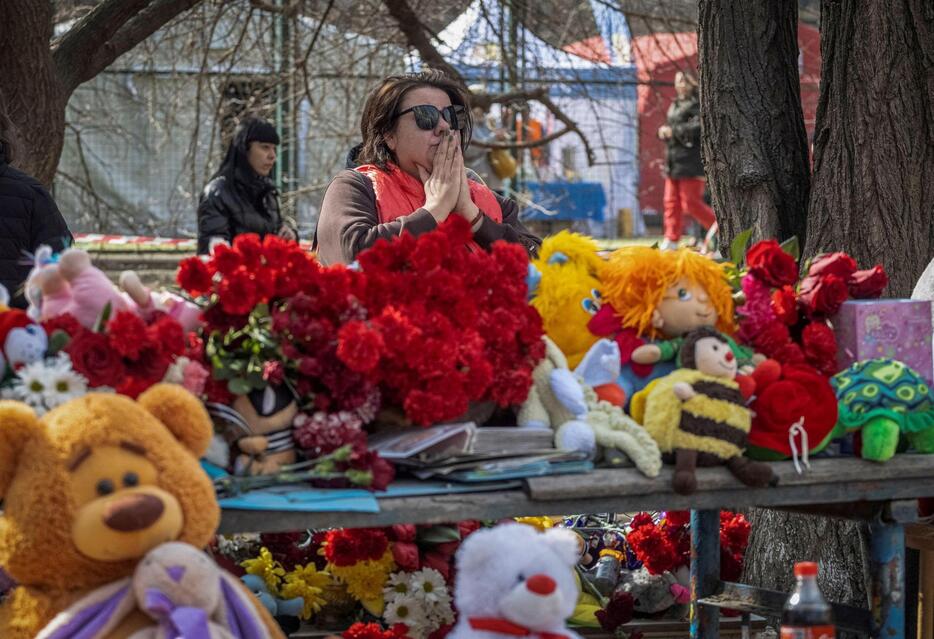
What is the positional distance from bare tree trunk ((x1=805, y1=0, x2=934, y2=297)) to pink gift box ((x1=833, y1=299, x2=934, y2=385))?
102 centimetres

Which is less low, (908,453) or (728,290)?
(728,290)

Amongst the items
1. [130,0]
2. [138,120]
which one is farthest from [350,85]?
[138,120]

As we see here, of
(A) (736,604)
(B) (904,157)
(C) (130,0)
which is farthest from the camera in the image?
(C) (130,0)

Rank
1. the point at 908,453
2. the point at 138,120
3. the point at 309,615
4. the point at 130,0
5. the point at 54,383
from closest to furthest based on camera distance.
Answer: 1. the point at 54,383
2. the point at 908,453
3. the point at 309,615
4. the point at 130,0
5. the point at 138,120

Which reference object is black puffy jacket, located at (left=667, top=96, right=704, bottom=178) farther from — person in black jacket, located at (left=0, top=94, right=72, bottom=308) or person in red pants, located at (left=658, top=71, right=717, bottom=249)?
person in black jacket, located at (left=0, top=94, right=72, bottom=308)

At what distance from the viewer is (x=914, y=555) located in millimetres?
3482

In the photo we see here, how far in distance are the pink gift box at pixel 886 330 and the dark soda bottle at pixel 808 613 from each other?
2.11 ft

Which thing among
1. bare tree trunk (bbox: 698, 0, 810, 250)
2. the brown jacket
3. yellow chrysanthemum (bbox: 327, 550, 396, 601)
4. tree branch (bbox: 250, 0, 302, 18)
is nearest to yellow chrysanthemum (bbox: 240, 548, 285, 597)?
Result: yellow chrysanthemum (bbox: 327, 550, 396, 601)

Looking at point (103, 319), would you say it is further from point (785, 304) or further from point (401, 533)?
point (785, 304)

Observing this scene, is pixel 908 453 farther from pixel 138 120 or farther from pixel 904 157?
pixel 138 120

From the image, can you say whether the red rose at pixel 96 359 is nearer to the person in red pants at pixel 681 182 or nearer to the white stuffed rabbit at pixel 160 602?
the white stuffed rabbit at pixel 160 602

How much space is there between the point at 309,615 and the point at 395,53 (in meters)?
5.95

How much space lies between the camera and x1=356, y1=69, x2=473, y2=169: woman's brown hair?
3723mm

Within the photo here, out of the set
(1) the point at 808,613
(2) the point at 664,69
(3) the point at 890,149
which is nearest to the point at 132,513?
(1) the point at 808,613
